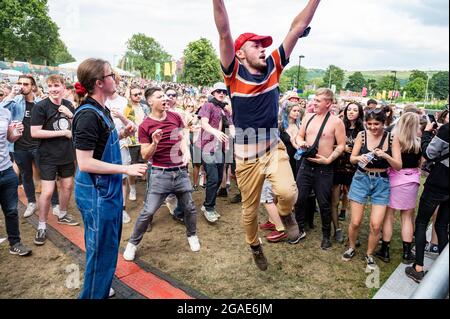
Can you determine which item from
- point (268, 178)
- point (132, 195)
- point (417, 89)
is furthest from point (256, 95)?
point (417, 89)

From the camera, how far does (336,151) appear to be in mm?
4121

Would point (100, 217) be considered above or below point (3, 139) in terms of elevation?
below

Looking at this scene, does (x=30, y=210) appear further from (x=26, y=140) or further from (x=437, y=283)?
(x=437, y=283)

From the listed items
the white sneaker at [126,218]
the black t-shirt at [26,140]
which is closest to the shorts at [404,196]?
the white sneaker at [126,218]

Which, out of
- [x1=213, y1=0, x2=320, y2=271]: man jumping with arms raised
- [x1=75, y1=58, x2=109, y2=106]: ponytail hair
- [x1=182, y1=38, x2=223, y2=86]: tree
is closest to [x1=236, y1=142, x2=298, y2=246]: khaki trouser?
[x1=213, y1=0, x2=320, y2=271]: man jumping with arms raised

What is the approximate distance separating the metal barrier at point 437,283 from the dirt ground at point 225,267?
6.87 ft

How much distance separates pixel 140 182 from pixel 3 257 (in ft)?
11.9

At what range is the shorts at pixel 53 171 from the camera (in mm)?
4336

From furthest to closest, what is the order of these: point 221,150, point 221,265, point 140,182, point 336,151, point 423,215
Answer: point 140,182
point 221,150
point 336,151
point 221,265
point 423,215

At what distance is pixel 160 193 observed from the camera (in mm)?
3982

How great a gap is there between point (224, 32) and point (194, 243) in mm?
2768

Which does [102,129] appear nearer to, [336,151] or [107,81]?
[107,81]
